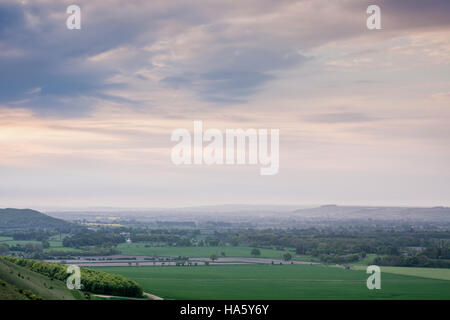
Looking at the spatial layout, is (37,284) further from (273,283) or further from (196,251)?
(196,251)

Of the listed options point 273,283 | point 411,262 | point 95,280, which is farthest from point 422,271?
point 95,280

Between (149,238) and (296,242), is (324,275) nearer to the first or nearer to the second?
(296,242)

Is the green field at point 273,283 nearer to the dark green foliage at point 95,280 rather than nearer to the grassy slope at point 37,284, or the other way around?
the dark green foliage at point 95,280

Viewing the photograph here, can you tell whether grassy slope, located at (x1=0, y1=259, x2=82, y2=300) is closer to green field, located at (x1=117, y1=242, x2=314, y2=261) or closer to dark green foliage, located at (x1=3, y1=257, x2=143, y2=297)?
dark green foliage, located at (x1=3, y1=257, x2=143, y2=297)

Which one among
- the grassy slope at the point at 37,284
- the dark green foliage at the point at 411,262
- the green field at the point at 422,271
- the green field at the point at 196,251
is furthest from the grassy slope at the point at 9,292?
the green field at the point at 196,251
